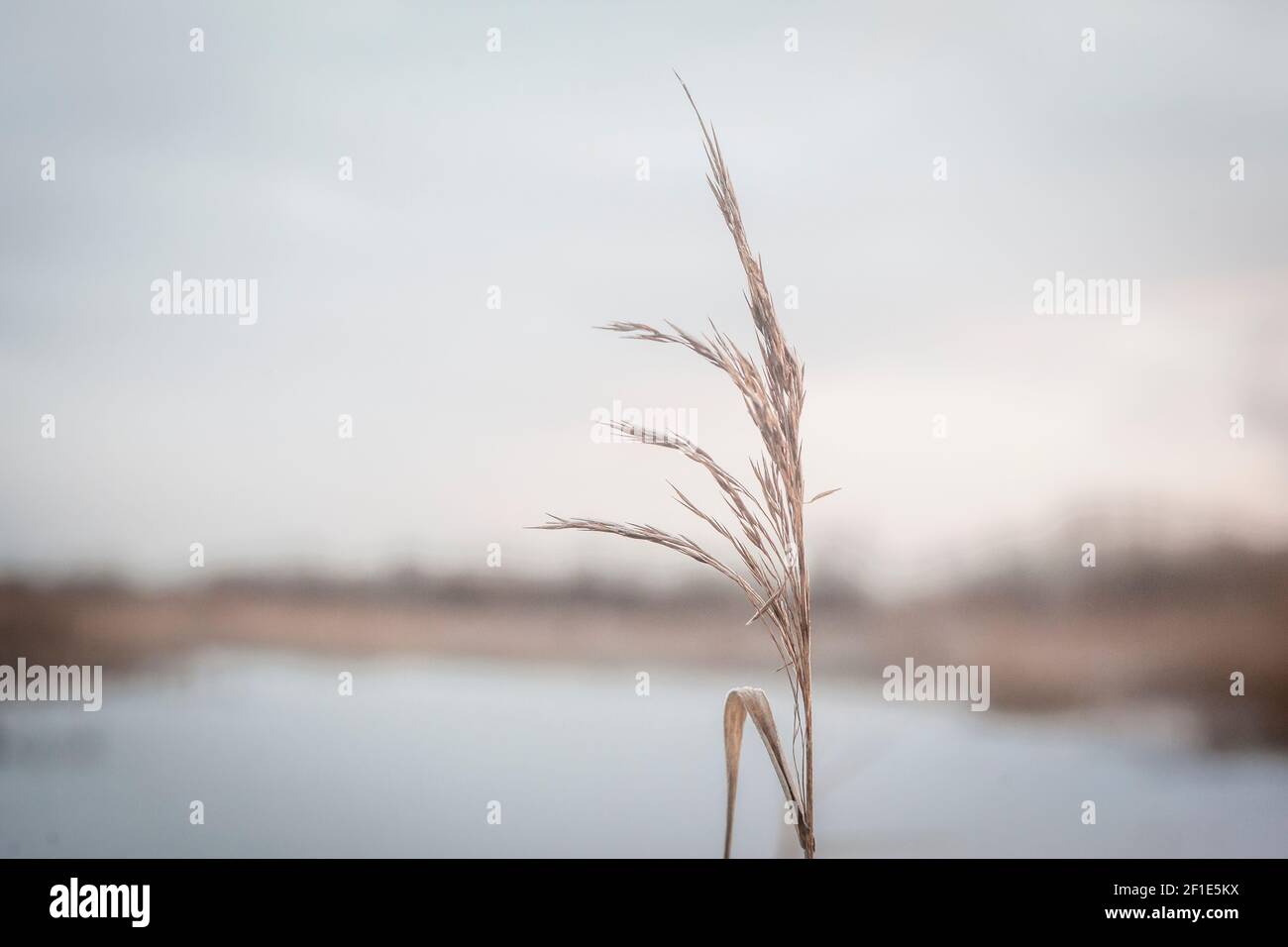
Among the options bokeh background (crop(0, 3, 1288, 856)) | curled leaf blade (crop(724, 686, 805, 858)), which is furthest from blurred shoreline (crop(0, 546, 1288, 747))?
curled leaf blade (crop(724, 686, 805, 858))

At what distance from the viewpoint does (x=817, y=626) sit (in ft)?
4.77

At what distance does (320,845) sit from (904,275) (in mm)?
1479

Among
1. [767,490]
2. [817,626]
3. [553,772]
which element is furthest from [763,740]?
[553,772]

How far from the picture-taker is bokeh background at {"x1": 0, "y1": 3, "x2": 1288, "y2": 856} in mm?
1440

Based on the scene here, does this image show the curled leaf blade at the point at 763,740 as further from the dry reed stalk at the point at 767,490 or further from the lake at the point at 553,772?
the lake at the point at 553,772

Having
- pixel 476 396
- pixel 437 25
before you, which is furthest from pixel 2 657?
Result: pixel 437 25

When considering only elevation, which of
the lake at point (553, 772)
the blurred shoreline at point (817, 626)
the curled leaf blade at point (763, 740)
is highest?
the blurred shoreline at point (817, 626)

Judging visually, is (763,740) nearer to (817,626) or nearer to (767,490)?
(767,490)

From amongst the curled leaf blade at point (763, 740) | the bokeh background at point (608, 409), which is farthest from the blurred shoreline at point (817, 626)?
the curled leaf blade at point (763, 740)

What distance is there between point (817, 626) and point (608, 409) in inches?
21.5

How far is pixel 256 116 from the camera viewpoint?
1.49 meters

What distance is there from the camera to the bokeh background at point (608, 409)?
144 cm

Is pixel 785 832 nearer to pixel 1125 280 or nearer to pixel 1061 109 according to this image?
pixel 1125 280

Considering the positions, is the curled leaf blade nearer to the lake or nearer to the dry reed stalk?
the dry reed stalk
